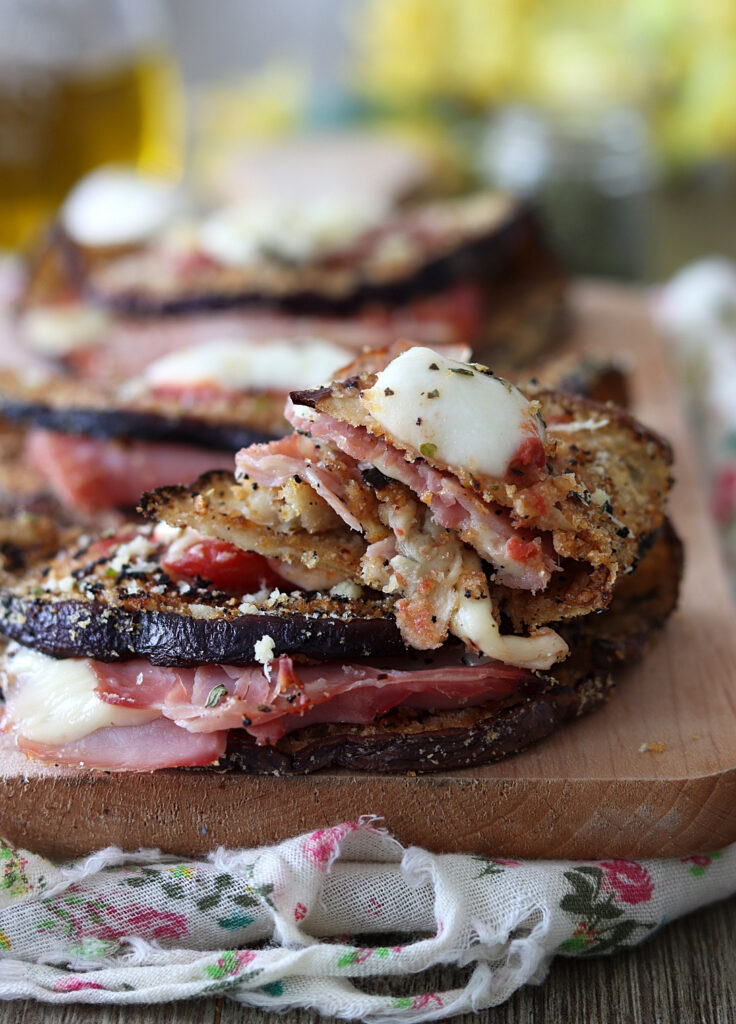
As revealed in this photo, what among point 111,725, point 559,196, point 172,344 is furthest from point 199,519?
point 559,196

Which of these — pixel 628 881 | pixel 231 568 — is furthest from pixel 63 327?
pixel 628 881

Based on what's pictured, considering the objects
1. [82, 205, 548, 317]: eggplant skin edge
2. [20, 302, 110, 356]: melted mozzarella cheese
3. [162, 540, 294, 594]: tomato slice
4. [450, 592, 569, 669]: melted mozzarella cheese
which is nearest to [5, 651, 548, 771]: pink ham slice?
[450, 592, 569, 669]: melted mozzarella cheese

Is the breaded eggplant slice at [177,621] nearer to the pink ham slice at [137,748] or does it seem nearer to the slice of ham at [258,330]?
the pink ham slice at [137,748]

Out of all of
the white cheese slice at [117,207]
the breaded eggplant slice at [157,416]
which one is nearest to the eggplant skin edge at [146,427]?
the breaded eggplant slice at [157,416]

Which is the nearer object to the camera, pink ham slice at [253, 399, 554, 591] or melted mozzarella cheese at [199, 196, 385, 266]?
pink ham slice at [253, 399, 554, 591]

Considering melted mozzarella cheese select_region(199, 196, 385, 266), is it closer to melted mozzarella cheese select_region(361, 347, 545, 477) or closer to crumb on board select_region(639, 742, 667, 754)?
melted mozzarella cheese select_region(361, 347, 545, 477)
